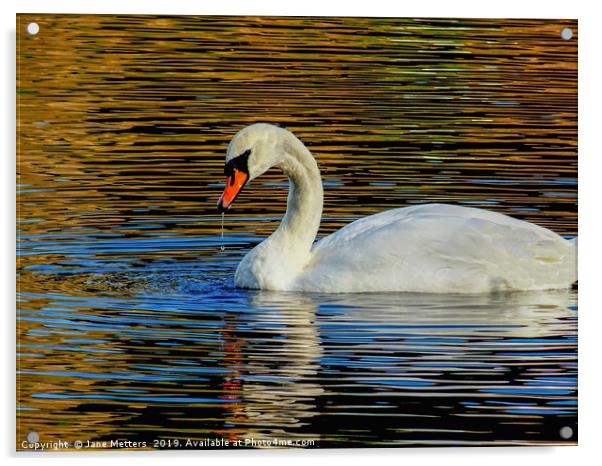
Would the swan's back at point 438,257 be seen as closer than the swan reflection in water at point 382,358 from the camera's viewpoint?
No

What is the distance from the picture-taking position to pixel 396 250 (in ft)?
45.2

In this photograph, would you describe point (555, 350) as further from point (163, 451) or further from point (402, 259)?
point (163, 451)

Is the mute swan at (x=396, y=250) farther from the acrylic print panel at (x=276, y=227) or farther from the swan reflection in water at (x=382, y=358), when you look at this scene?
the swan reflection in water at (x=382, y=358)

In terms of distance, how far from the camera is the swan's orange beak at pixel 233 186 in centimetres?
1358

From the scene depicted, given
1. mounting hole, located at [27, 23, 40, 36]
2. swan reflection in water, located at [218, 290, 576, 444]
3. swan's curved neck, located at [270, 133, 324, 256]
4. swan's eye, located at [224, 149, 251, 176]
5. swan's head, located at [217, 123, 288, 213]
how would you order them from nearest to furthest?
swan reflection in water, located at [218, 290, 576, 444], mounting hole, located at [27, 23, 40, 36], swan's head, located at [217, 123, 288, 213], swan's eye, located at [224, 149, 251, 176], swan's curved neck, located at [270, 133, 324, 256]

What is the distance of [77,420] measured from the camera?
12.0 meters

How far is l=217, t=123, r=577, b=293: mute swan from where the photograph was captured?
13711 mm

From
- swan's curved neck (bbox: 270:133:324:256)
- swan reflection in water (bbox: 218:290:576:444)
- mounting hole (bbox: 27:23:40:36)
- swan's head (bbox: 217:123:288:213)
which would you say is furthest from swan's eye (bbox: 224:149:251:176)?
mounting hole (bbox: 27:23:40:36)

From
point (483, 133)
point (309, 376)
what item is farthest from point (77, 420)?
point (483, 133)

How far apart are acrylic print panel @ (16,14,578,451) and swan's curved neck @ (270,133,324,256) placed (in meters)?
0.04

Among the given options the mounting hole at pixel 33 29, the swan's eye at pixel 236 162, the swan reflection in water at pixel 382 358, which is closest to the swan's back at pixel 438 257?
the swan reflection in water at pixel 382 358

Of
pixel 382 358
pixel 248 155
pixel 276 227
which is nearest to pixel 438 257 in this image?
pixel 276 227

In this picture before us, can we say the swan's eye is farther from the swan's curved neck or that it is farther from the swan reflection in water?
the swan reflection in water

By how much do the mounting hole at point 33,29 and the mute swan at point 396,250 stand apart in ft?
5.15
